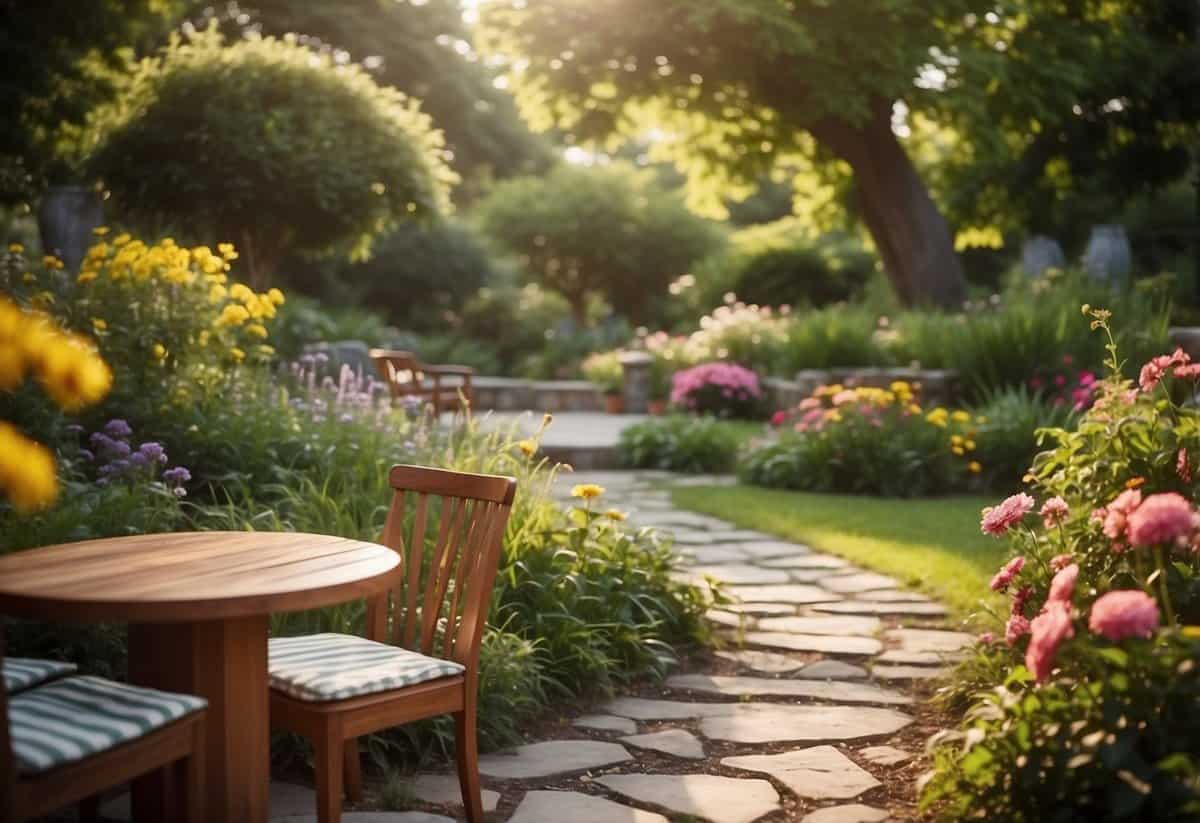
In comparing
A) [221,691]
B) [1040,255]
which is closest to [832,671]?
[221,691]

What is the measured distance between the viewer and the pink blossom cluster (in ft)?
40.6

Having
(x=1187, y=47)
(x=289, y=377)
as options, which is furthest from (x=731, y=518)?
(x=1187, y=47)

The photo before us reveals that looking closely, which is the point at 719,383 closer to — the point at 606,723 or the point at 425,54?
the point at 606,723

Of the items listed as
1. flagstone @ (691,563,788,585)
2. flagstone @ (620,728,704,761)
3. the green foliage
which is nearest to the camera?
flagstone @ (620,728,704,761)

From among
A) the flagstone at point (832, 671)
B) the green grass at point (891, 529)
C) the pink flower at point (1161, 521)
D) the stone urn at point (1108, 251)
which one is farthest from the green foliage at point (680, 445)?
the stone urn at point (1108, 251)

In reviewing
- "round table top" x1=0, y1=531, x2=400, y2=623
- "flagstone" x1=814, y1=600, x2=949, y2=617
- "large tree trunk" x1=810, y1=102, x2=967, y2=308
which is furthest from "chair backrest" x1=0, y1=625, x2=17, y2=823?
"large tree trunk" x1=810, y1=102, x2=967, y2=308

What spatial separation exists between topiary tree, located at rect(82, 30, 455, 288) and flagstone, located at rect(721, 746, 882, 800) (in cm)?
760

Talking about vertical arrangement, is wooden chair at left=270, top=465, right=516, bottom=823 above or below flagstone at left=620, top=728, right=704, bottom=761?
above

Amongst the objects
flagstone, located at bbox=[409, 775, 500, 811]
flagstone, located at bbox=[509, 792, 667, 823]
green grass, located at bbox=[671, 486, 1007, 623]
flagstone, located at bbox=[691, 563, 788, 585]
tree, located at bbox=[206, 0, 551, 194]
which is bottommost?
flagstone, located at bbox=[409, 775, 500, 811]

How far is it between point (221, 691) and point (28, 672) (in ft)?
1.40

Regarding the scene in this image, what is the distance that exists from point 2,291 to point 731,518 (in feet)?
13.8

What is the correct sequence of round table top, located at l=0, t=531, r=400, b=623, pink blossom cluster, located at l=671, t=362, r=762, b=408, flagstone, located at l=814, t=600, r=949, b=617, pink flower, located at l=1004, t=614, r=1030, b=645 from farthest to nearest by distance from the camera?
1. pink blossom cluster, located at l=671, t=362, r=762, b=408
2. flagstone, located at l=814, t=600, r=949, b=617
3. pink flower, located at l=1004, t=614, r=1030, b=645
4. round table top, located at l=0, t=531, r=400, b=623

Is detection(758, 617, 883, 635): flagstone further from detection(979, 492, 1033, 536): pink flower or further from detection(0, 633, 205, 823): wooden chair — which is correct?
detection(0, 633, 205, 823): wooden chair

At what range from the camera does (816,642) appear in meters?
4.80
